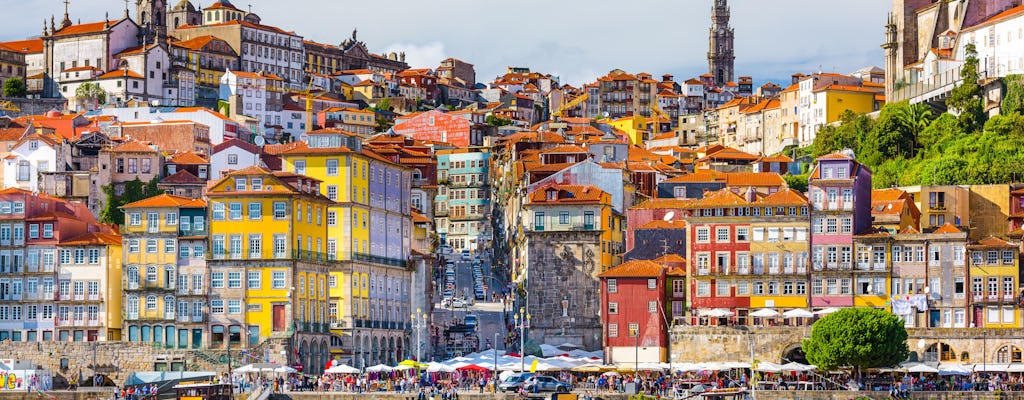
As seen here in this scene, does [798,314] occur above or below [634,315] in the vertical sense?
above

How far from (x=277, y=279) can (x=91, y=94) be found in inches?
2867

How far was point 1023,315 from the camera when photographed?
3278 inches

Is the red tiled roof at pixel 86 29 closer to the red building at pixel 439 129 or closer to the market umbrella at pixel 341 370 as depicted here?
the red building at pixel 439 129

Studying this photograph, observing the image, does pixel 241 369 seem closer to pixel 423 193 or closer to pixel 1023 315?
pixel 1023 315

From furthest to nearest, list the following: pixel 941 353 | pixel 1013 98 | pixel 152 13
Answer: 1. pixel 152 13
2. pixel 1013 98
3. pixel 941 353

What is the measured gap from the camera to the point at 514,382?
246 ft

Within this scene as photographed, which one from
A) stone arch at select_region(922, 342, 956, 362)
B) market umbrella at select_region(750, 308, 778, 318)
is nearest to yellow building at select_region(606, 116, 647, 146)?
market umbrella at select_region(750, 308, 778, 318)

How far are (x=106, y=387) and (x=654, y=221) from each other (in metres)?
28.5

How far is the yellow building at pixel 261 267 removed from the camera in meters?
83.2

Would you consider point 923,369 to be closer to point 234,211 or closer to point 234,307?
point 234,307

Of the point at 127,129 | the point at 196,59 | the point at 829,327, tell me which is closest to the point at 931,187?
the point at 829,327

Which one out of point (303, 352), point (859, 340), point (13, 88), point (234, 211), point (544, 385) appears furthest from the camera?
point (13, 88)

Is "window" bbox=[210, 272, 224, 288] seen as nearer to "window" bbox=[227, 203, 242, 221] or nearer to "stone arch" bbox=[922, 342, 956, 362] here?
"window" bbox=[227, 203, 242, 221]

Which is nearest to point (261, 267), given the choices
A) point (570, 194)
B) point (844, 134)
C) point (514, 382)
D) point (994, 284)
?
point (514, 382)
